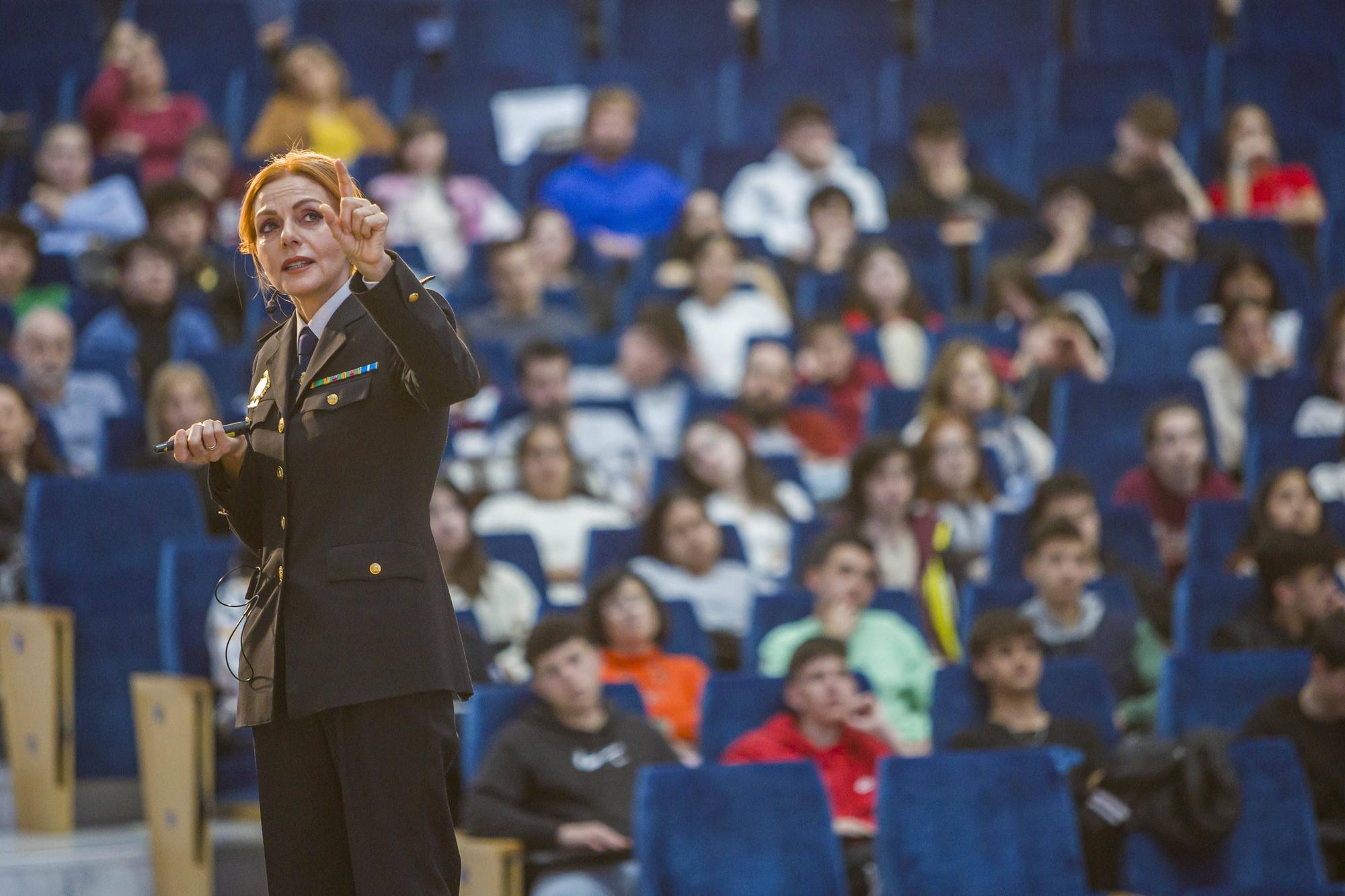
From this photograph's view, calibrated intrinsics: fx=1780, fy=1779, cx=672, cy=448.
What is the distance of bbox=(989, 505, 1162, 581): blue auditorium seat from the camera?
3844 millimetres

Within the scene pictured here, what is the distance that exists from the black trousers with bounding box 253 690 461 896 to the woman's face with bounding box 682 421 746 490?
2613mm

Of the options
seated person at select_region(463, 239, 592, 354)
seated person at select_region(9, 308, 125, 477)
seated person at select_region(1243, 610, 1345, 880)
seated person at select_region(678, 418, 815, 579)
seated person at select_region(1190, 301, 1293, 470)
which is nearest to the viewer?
seated person at select_region(1243, 610, 1345, 880)

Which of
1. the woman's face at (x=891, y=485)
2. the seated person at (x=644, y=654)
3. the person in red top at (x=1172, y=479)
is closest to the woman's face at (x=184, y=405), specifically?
the seated person at (x=644, y=654)

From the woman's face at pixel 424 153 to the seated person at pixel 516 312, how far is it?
585 mm

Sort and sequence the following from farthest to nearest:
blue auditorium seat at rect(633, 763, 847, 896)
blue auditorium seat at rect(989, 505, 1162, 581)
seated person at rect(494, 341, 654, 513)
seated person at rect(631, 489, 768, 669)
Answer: seated person at rect(494, 341, 654, 513)
blue auditorium seat at rect(989, 505, 1162, 581)
seated person at rect(631, 489, 768, 669)
blue auditorium seat at rect(633, 763, 847, 896)

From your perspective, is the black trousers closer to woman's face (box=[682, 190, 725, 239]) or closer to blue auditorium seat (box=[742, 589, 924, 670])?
blue auditorium seat (box=[742, 589, 924, 670])

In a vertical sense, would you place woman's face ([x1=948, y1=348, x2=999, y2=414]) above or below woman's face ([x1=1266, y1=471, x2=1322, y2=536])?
above

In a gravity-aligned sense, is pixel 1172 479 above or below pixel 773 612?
above

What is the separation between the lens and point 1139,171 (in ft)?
18.8

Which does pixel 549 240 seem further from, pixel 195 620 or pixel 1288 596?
pixel 1288 596

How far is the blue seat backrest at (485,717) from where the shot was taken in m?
2.93

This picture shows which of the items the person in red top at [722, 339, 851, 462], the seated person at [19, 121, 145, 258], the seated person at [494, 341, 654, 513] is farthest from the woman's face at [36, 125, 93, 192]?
the person in red top at [722, 339, 851, 462]

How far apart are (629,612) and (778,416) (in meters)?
1.30

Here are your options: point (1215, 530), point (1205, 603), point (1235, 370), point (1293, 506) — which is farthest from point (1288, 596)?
point (1235, 370)
